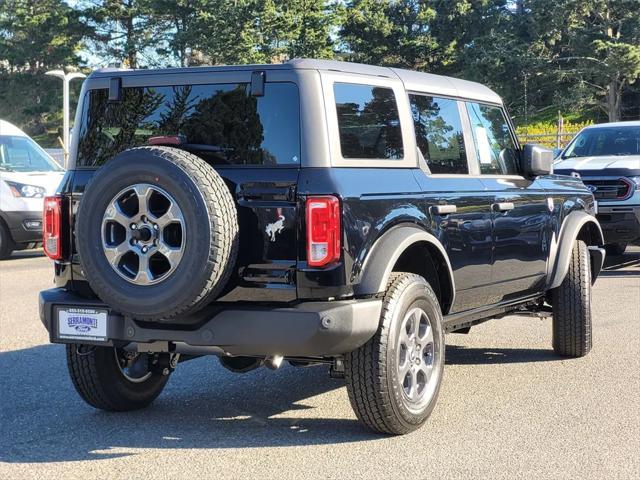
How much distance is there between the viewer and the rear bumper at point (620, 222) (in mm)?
11735

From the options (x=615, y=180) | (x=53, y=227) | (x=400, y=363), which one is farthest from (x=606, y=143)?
(x=53, y=227)

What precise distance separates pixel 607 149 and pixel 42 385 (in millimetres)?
9561

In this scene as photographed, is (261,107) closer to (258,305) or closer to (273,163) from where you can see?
(273,163)

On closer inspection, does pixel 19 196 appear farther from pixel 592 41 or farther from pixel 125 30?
pixel 125 30

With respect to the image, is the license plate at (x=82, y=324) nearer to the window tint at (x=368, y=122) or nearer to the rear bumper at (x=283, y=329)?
the rear bumper at (x=283, y=329)

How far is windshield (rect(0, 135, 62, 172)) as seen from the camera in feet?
50.1

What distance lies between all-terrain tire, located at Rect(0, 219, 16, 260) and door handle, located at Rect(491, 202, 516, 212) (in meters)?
10.7

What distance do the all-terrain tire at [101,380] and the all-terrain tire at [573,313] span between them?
320 cm

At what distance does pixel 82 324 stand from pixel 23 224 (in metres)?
10.4

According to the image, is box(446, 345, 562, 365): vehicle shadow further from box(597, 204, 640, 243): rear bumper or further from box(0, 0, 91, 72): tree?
box(0, 0, 91, 72): tree

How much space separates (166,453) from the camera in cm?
467

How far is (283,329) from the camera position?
440 cm

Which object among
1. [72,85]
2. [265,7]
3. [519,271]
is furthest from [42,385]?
[72,85]

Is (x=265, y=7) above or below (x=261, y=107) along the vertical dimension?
above
